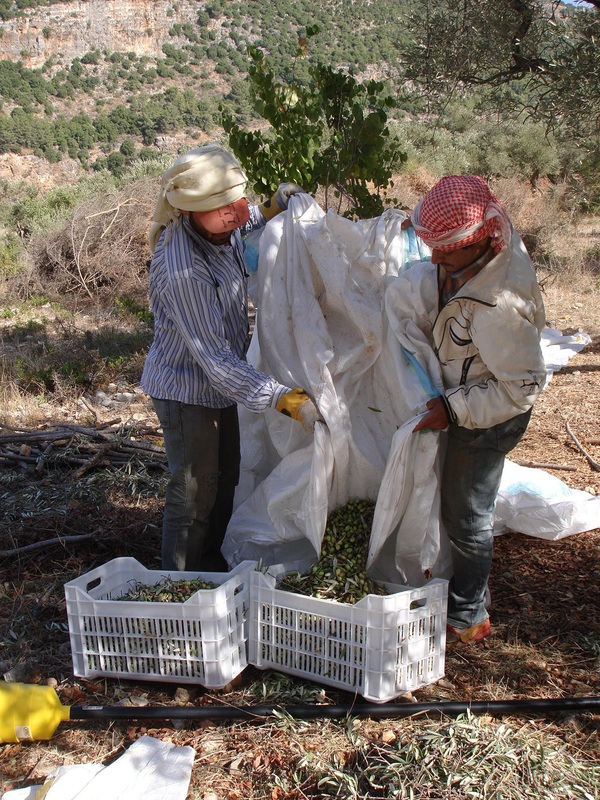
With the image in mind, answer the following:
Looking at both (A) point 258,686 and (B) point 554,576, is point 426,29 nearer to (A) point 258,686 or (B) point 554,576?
(B) point 554,576

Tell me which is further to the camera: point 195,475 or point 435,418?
point 195,475

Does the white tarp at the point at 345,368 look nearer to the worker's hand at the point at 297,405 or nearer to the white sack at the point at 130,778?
the worker's hand at the point at 297,405

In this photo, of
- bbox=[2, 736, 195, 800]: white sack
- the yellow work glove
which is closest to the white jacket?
the yellow work glove

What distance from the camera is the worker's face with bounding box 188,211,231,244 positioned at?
2.51 m

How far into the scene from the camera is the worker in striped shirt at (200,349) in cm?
Result: 245

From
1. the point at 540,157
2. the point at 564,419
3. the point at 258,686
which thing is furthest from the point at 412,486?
the point at 540,157

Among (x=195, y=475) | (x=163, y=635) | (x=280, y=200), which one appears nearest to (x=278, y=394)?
(x=195, y=475)

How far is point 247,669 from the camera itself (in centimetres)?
266

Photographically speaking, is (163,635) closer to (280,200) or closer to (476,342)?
(476,342)

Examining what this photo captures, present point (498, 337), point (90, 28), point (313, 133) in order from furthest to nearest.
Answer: point (90, 28) < point (313, 133) < point (498, 337)

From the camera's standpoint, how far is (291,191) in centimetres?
308

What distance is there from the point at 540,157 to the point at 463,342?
15.6 meters

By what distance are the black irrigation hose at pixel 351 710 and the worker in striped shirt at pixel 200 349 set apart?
2.14 ft

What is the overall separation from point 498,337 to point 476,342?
72 mm
